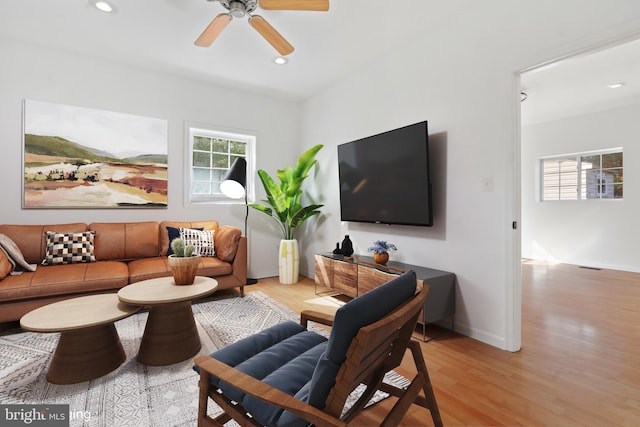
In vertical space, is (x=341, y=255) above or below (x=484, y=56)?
below

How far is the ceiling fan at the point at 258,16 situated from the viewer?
211 centimetres

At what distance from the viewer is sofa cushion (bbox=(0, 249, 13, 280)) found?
2532 mm

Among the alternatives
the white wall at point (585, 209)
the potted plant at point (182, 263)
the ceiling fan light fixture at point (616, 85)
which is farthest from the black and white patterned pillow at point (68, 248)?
the white wall at point (585, 209)

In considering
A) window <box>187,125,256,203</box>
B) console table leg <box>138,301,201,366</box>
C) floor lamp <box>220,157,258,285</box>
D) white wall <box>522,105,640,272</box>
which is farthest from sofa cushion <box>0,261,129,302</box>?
white wall <box>522,105,640,272</box>

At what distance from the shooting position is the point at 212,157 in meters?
4.44

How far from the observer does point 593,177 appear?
5676 mm

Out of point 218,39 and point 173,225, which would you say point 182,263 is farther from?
point 218,39

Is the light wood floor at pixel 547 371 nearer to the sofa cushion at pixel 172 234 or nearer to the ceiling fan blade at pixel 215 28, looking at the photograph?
the sofa cushion at pixel 172 234

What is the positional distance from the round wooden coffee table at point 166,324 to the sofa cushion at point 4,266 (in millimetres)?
1223

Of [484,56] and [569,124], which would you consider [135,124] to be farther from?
[569,124]

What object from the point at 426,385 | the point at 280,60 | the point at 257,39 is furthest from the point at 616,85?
the point at 426,385

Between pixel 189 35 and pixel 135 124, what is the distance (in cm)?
139

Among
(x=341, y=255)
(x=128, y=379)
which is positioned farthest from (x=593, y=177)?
(x=128, y=379)

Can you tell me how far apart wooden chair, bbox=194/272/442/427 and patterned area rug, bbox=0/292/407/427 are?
1.56 ft
